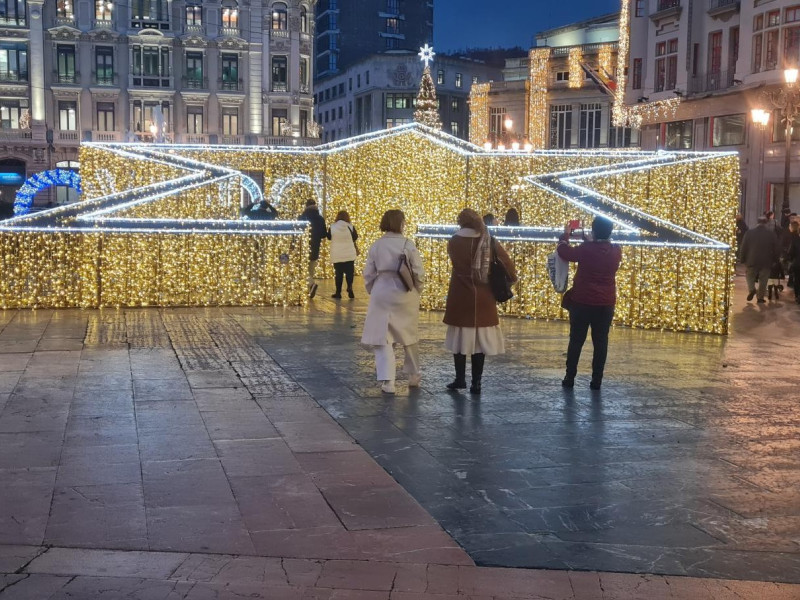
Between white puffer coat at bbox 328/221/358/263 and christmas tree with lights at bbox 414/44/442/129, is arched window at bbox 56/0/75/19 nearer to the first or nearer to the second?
christmas tree with lights at bbox 414/44/442/129

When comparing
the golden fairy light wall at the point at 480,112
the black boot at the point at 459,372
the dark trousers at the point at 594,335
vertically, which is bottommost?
the black boot at the point at 459,372

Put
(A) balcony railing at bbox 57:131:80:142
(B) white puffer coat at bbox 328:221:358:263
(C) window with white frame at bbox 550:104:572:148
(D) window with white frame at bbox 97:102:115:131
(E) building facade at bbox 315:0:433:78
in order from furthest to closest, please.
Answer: (E) building facade at bbox 315:0:433:78 < (C) window with white frame at bbox 550:104:572:148 < (D) window with white frame at bbox 97:102:115:131 < (A) balcony railing at bbox 57:131:80:142 < (B) white puffer coat at bbox 328:221:358:263

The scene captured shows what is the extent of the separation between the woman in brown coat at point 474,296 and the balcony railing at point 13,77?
51.3 m

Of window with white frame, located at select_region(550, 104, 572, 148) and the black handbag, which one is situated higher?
window with white frame, located at select_region(550, 104, 572, 148)

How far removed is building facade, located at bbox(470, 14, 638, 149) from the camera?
58250 millimetres

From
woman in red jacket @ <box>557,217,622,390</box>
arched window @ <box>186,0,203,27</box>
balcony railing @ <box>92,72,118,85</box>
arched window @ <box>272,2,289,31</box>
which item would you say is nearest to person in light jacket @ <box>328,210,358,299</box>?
woman in red jacket @ <box>557,217,622,390</box>

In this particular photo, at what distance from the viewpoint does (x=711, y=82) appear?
1460 inches

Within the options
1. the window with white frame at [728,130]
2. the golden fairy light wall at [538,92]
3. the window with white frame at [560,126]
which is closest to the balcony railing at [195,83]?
the golden fairy light wall at [538,92]

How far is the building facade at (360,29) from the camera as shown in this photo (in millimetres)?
103250

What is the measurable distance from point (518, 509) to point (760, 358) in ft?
22.4

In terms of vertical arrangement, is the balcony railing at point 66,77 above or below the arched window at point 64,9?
below

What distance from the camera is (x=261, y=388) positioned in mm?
9352

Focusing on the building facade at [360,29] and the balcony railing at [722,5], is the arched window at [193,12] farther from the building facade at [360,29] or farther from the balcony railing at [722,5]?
the building facade at [360,29]

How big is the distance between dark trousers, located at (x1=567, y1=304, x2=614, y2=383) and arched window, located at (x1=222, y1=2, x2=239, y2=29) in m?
52.1
